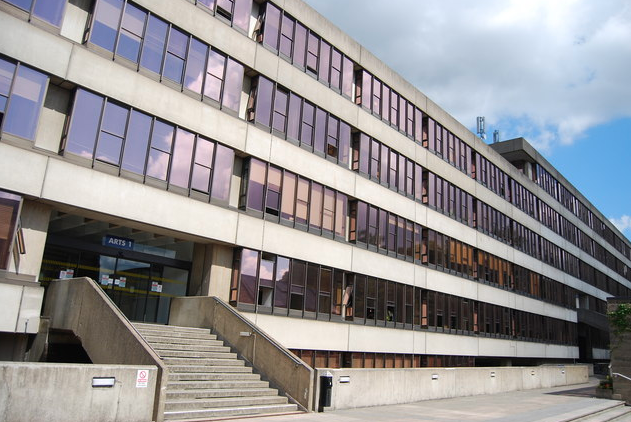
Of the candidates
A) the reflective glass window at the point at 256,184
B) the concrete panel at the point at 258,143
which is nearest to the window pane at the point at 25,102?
the concrete panel at the point at 258,143

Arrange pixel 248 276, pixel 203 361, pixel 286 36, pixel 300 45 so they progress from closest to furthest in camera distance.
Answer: pixel 203 361
pixel 248 276
pixel 286 36
pixel 300 45

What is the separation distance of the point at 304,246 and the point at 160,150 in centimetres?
799

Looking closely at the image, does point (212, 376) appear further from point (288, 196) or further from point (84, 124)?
point (288, 196)

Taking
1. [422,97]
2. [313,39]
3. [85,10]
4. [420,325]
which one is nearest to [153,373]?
[85,10]

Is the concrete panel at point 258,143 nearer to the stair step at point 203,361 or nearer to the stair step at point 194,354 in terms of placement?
the stair step at point 194,354

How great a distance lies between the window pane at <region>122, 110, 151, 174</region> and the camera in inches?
708

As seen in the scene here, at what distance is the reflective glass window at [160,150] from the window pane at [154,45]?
2115 mm

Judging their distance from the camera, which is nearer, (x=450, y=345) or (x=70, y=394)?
(x=70, y=394)

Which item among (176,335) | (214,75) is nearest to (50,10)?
(214,75)

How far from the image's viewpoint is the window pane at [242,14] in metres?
22.6

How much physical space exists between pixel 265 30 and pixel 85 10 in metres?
8.20

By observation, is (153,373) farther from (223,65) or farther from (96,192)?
(223,65)

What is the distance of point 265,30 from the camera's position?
2364 centimetres

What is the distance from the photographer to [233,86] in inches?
867
